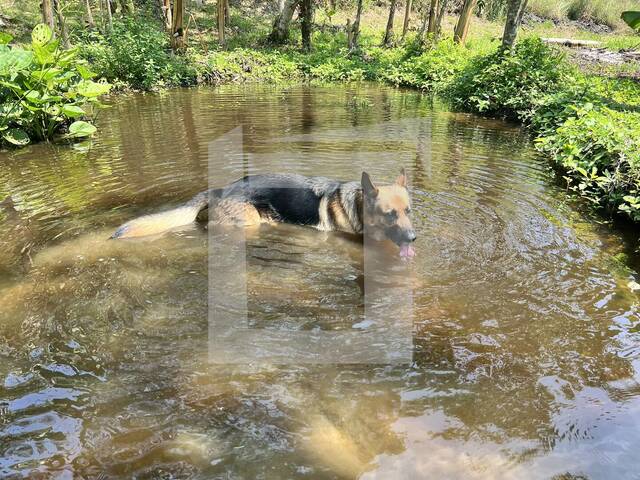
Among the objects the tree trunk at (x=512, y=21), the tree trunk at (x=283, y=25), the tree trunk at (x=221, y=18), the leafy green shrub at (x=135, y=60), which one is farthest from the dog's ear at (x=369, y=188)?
the tree trunk at (x=283, y=25)

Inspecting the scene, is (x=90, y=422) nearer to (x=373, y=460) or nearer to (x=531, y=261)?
(x=373, y=460)

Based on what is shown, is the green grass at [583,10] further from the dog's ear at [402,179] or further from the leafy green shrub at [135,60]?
the dog's ear at [402,179]

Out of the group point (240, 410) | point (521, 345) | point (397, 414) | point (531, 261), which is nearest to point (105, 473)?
point (240, 410)

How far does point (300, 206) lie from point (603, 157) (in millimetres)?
5095

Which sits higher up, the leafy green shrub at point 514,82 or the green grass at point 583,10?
the green grass at point 583,10

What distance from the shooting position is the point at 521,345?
3668mm

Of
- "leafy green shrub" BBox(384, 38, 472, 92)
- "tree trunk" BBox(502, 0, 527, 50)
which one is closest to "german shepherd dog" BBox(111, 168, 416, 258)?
"tree trunk" BBox(502, 0, 527, 50)

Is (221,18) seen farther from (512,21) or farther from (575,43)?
(575,43)

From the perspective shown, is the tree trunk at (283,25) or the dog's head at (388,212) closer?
the dog's head at (388,212)

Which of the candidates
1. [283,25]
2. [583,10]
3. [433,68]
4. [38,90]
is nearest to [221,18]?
[283,25]

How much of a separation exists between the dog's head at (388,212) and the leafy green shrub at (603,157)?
2.82 metres

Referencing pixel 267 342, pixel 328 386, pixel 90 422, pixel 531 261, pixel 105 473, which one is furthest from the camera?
pixel 531 261

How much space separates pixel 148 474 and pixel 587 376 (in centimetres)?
305

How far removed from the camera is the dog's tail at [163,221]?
5430 millimetres
